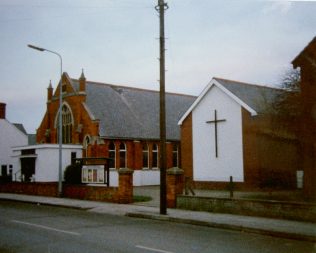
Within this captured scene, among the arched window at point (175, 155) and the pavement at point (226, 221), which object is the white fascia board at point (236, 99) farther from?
the arched window at point (175, 155)

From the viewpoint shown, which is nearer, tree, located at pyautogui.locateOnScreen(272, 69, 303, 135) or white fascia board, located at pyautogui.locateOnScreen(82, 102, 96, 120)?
tree, located at pyautogui.locateOnScreen(272, 69, 303, 135)

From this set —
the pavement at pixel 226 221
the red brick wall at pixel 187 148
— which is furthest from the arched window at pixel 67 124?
the pavement at pixel 226 221

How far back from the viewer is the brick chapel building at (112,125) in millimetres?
36188

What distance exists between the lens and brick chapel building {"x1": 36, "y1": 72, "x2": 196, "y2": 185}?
36188 millimetres

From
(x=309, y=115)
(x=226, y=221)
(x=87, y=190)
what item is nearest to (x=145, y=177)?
(x=87, y=190)

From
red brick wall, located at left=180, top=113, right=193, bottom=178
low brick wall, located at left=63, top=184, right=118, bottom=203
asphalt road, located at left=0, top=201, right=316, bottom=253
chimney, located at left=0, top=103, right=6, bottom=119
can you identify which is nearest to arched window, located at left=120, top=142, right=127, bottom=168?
red brick wall, located at left=180, top=113, right=193, bottom=178

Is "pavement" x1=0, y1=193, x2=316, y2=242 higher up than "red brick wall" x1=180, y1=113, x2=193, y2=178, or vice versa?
"red brick wall" x1=180, y1=113, x2=193, y2=178

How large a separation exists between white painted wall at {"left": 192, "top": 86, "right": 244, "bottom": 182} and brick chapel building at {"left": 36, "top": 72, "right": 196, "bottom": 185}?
29.2ft

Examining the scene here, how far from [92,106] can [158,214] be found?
2320 centimetres

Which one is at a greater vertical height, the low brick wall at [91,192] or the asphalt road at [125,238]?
the low brick wall at [91,192]

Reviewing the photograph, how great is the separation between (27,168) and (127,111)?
11.0 meters

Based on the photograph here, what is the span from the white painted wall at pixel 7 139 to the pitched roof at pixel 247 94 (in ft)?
104

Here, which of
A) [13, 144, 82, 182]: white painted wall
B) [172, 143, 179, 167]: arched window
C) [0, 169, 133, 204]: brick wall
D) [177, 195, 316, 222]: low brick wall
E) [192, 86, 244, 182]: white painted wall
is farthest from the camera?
[172, 143, 179, 167]: arched window

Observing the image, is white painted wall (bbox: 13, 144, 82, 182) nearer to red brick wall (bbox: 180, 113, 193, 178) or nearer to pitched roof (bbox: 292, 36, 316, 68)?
red brick wall (bbox: 180, 113, 193, 178)
